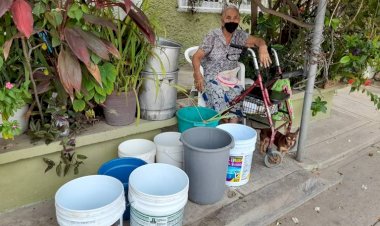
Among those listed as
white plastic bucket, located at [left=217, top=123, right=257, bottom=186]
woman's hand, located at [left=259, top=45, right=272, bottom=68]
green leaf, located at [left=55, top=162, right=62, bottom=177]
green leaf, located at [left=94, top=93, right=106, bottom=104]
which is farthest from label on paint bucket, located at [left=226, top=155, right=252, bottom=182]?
green leaf, located at [left=55, top=162, right=62, bottom=177]

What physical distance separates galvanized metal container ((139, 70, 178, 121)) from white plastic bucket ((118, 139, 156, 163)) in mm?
250

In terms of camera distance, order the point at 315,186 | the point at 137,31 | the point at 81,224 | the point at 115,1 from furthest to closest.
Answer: the point at 315,186 < the point at 137,31 < the point at 115,1 < the point at 81,224

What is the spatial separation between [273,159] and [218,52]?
1057 mm

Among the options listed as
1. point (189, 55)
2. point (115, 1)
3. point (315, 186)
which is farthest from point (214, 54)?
point (315, 186)

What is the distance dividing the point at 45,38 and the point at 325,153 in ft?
8.81

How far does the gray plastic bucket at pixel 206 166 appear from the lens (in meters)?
1.93

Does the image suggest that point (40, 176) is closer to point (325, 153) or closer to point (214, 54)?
point (214, 54)

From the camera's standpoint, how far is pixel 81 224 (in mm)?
1477

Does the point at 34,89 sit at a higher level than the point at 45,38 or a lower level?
lower

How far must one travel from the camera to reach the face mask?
2773 mm

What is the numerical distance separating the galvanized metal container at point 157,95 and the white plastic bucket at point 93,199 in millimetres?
827

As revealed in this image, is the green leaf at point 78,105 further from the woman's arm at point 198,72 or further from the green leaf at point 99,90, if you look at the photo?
the woman's arm at point 198,72

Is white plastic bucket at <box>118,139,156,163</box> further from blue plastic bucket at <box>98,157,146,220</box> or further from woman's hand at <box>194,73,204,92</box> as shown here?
woman's hand at <box>194,73,204,92</box>

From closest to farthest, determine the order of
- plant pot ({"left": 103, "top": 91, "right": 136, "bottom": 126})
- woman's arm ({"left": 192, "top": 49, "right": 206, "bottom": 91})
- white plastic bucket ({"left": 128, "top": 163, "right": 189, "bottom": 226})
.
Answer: white plastic bucket ({"left": 128, "top": 163, "right": 189, "bottom": 226})
plant pot ({"left": 103, "top": 91, "right": 136, "bottom": 126})
woman's arm ({"left": 192, "top": 49, "right": 206, "bottom": 91})
